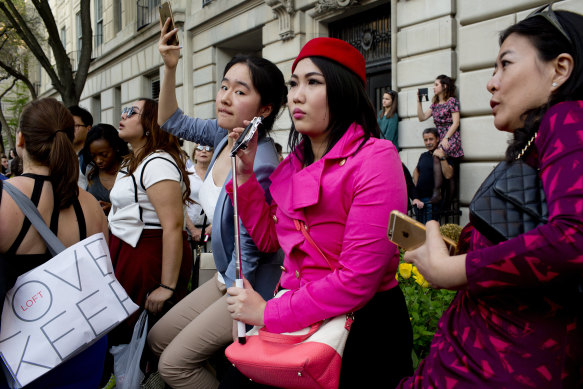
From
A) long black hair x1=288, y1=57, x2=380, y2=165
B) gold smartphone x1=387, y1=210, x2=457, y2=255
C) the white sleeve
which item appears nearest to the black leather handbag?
Result: gold smartphone x1=387, y1=210, x2=457, y2=255

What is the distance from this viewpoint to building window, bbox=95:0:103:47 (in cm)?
2142

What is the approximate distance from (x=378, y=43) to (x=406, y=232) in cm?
869

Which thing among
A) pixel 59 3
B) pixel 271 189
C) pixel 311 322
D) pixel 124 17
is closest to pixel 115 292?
pixel 271 189

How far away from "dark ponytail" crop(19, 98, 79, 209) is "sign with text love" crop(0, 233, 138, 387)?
1.20 feet

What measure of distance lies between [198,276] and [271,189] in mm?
1596

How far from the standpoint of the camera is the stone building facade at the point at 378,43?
7.23 metres

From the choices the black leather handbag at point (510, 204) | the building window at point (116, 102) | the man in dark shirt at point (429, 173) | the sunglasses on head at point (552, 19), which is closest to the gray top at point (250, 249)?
the black leather handbag at point (510, 204)

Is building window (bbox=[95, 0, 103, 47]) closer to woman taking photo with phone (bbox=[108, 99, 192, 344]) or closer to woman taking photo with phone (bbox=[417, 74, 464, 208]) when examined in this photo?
woman taking photo with phone (bbox=[417, 74, 464, 208])

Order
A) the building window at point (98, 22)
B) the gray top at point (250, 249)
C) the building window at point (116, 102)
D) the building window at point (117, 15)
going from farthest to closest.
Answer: the building window at point (98, 22), the building window at point (116, 102), the building window at point (117, 15), the gray top at point (250, 249)

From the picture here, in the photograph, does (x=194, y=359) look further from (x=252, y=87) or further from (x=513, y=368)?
(x=513, y=368)

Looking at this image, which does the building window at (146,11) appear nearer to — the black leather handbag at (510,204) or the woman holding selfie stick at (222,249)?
the woman holding selfie stick at (222,249)

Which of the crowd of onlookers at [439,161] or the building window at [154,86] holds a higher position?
the building window at [154,86]

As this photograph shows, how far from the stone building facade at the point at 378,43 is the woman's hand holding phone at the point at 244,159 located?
4.68m

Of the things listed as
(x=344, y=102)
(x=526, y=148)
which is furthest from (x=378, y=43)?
(x=526, y=148)
